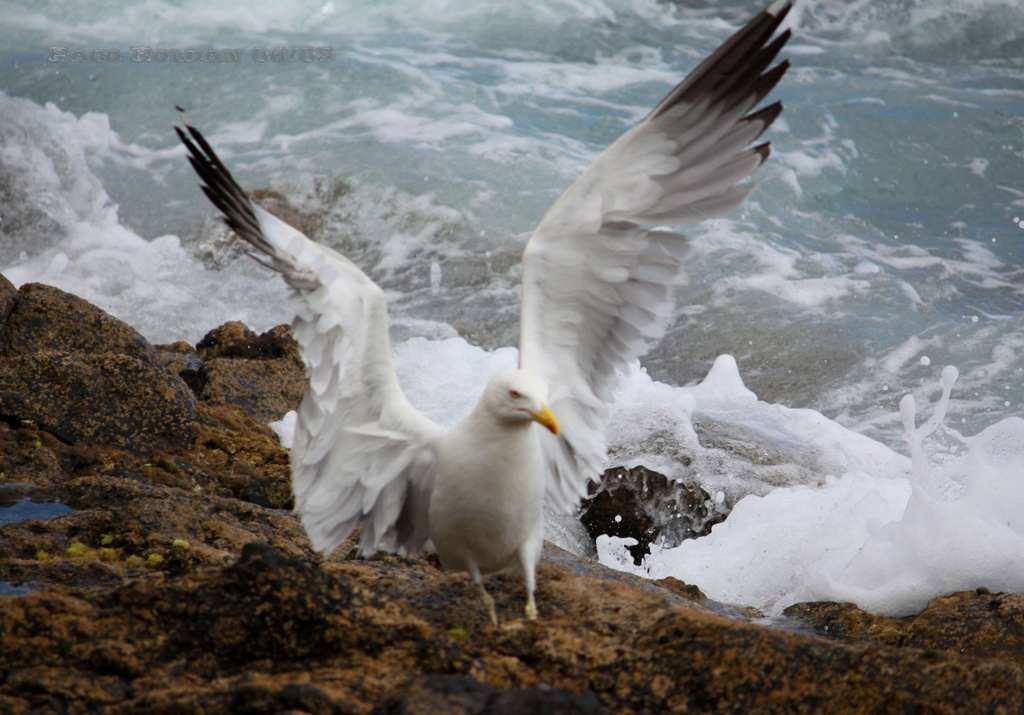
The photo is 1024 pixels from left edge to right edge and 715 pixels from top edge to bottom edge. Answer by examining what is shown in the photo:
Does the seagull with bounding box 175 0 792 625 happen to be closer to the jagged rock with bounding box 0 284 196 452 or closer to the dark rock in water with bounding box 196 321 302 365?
the jagged rock with bounding box 0 284 196 452

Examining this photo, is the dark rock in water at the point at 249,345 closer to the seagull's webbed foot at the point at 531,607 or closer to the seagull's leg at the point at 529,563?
the seagull's leg at the point at 529,563

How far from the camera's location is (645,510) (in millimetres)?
7738

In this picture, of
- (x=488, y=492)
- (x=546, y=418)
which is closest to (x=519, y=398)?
(x=546, y=418)

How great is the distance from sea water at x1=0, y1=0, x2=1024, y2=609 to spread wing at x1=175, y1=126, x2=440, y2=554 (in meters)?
2.55

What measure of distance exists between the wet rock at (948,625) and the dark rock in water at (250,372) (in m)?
3.20

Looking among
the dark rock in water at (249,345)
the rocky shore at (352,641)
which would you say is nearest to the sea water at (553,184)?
the dark rock in water at (249,345)

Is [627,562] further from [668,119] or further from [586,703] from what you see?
[586,703]

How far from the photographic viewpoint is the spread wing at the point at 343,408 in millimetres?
4461

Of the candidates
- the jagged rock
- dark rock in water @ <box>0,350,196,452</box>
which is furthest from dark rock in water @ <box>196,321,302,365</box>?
dark rock in water @ <box>0,350,196,452</box>

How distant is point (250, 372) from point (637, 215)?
12.6 feet

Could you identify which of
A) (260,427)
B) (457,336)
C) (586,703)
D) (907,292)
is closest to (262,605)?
(586,703)

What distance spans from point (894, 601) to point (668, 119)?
2.45 m

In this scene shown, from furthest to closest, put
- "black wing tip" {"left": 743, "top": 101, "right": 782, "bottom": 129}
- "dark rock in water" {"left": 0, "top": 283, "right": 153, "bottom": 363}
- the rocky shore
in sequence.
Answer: "dark rock in water" {"left": 0, "top": 283, "right": 153, "bottom": 363} < "black wing tip" {"left": 743, "top": 101, "right": 782, "bottom": 129} < the rocky shore

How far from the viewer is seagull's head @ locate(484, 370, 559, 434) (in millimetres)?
4227
